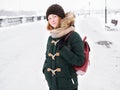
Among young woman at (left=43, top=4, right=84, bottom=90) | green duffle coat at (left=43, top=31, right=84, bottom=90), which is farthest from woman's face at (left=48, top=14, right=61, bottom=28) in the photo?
green duffle coat at (left=43, top=31, right=84, bottom=90)

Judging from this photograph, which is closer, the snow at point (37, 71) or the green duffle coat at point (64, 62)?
the green duffle coat at point (64, 62)

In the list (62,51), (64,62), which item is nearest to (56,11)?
(62,51)

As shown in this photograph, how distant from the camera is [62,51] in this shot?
3023 mm

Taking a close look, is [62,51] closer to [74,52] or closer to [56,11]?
[74,52]

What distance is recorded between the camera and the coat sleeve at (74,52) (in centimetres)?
298

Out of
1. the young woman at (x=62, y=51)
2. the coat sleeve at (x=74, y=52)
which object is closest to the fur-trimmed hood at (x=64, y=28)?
the young woman at (x=62, y=51)

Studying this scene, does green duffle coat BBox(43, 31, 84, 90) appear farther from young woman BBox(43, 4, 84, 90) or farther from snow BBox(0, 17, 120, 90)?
snow BBox(0, 17, 120, 90)

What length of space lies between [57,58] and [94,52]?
23.1 ft

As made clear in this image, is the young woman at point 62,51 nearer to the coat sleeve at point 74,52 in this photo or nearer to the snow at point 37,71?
the coat sleeve at point 74,52

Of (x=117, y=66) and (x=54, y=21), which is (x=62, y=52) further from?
(x=117, y=66)

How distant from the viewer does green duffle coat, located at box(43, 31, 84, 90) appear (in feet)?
9.82

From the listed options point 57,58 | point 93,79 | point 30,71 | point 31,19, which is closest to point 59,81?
point 57,58

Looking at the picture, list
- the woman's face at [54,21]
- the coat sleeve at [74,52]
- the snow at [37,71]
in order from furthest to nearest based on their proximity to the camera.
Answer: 1. the snow at [37,71]
2. the woman's face at [54,21]
3. the coat sleeve at [74,52]

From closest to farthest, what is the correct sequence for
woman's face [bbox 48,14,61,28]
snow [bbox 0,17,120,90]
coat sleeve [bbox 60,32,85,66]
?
coat sleeve [bbox 60,32,85,66], woman's face [bbox 48,14,61,28], snow [bbox 0,17,120,90]
